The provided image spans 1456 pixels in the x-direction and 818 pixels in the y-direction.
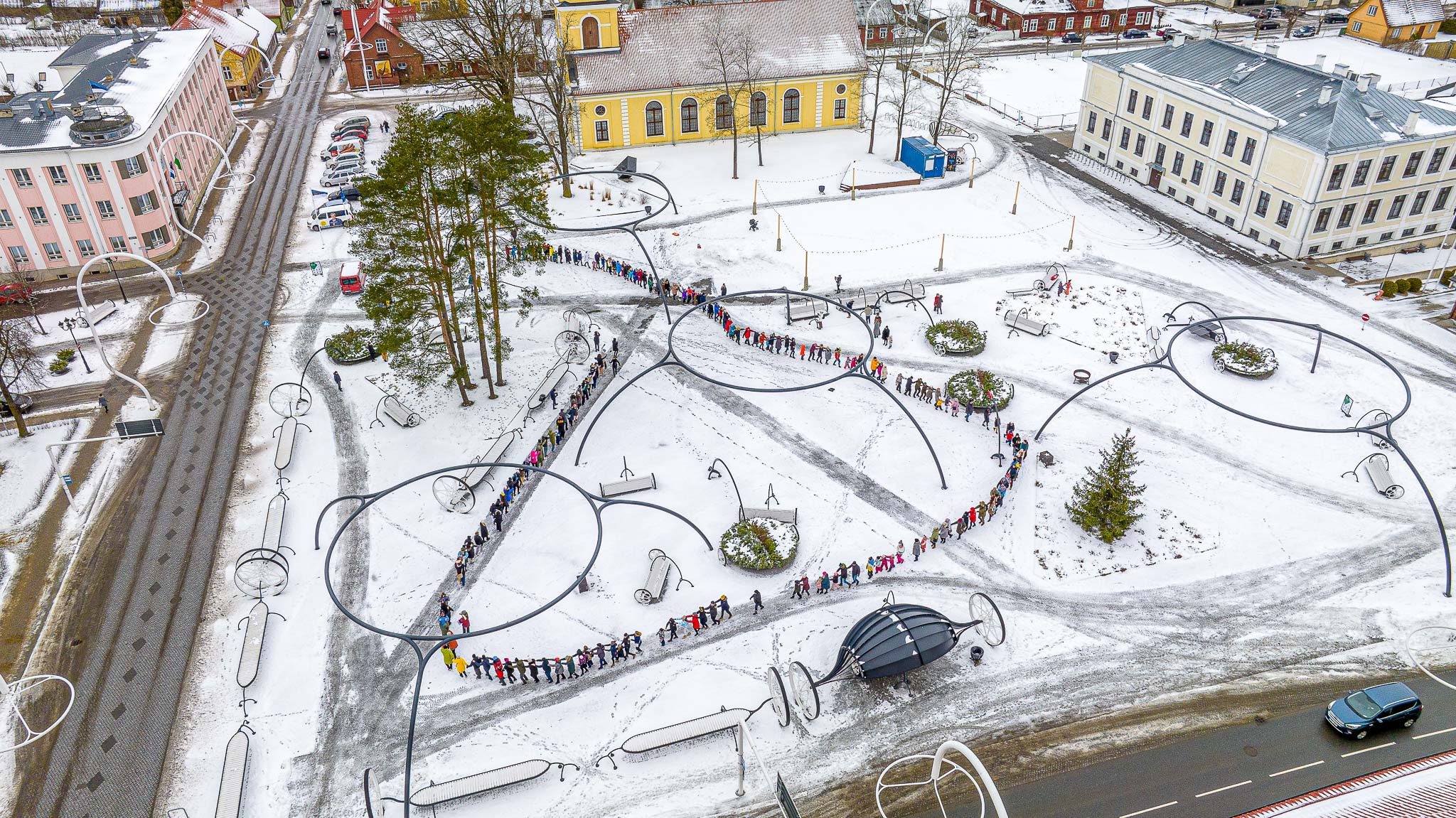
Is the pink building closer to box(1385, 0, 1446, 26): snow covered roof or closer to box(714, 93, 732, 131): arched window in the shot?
box(714, 93, 732, 131): arched window

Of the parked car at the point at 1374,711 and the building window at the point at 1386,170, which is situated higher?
the building window at the point at 1386,170

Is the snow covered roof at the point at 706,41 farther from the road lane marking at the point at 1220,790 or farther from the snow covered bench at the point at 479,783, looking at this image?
the road lane marking at the point at 1220,790

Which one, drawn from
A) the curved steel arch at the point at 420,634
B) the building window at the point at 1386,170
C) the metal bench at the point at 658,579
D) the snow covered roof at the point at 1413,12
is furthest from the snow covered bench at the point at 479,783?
the snow covered roof at the point at 1413,12

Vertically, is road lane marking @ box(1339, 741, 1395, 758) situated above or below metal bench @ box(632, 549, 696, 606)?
below

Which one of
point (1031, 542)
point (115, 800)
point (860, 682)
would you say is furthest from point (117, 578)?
point (1031, 542)

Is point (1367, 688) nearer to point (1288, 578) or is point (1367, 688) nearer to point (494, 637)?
point (1288, 578)

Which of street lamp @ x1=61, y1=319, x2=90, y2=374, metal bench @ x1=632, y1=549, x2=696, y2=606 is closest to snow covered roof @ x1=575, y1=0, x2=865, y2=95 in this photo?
street lamp @ x1=61, y1=319, x2=90, y2=374
